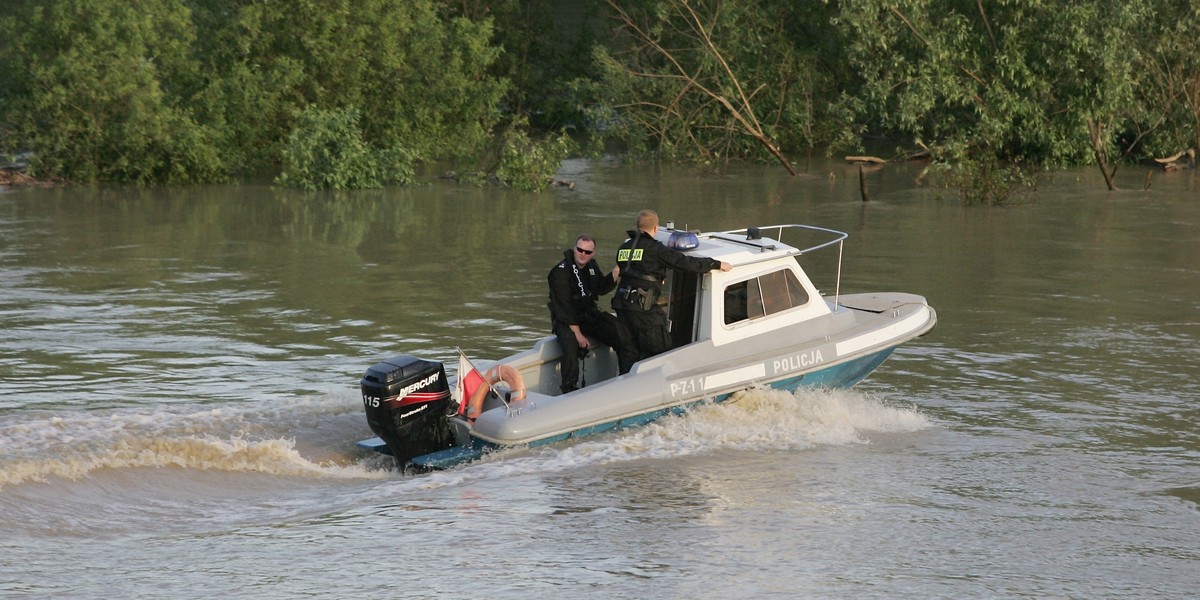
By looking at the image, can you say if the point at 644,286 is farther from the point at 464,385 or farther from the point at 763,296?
the point at 464,385

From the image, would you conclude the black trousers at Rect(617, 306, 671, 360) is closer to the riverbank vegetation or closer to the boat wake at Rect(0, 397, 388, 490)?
the boat wake at Rect(0, 397, 388, 490)

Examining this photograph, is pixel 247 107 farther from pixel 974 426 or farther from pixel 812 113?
pixel 974 426

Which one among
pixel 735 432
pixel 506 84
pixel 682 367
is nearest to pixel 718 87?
pixel 506 84

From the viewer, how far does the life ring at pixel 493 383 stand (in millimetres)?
9773

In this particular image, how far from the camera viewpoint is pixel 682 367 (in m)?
10.4

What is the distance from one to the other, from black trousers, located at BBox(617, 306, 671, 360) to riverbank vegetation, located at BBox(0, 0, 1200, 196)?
1727cm

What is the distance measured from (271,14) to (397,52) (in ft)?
10.7

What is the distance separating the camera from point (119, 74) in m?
28.4

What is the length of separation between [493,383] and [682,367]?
1.44m

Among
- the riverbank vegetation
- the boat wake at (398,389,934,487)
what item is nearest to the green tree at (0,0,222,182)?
the riverbank vegetation

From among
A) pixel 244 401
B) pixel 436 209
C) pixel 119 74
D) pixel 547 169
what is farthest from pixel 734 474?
pixel 119 74

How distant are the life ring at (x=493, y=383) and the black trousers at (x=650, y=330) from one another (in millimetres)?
993

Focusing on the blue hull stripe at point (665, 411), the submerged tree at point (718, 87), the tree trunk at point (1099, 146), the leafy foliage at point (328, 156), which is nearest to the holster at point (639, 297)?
the blue hull stripe at point (665, 411)

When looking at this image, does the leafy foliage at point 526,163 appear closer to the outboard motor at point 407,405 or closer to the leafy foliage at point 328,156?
the leafy foliage at point 328,156
